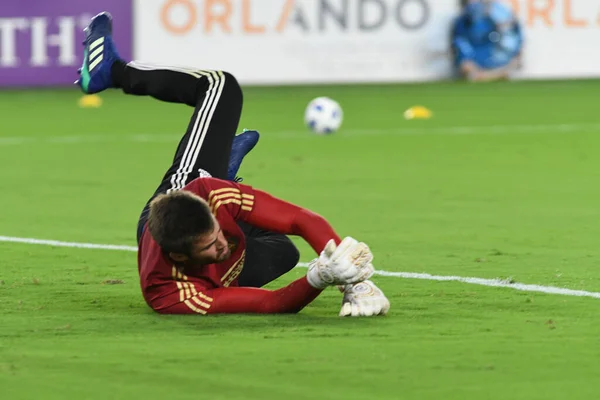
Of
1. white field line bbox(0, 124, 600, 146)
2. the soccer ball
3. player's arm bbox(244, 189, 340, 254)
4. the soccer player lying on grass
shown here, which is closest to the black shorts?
the soccer player lying on grass

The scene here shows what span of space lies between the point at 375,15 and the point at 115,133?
5.96 metres

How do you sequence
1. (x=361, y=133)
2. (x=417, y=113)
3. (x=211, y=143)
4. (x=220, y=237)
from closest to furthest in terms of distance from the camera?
(x=220, y=237) → (x=211, y=143) → (x=361, y=133) → (x=417, y=113)

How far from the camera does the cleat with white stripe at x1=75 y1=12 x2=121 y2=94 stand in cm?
768

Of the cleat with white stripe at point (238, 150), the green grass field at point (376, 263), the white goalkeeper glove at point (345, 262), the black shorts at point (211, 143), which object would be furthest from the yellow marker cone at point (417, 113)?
the white goalkeeper glove at point (345, 262)

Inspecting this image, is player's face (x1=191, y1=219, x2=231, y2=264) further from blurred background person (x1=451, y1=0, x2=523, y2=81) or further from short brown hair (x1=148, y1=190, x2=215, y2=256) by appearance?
blurred background person (x1=451, y1=0, x2=523, y2=81)

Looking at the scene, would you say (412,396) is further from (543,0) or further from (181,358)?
(543,0)

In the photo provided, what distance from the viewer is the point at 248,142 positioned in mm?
7500

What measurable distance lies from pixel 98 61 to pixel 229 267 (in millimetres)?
1881

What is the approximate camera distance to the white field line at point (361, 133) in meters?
15.2

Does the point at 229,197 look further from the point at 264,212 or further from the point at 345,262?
the point at 345,262

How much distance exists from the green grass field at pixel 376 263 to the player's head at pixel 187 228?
32cm

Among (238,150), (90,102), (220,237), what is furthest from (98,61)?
(90,102)

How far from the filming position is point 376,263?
7.68 metres

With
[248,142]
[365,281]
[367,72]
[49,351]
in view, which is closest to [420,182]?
[248,142]
